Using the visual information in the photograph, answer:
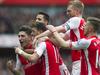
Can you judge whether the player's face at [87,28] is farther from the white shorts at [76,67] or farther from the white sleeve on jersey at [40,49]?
the white shorts at [76,67]

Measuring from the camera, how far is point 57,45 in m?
15.2

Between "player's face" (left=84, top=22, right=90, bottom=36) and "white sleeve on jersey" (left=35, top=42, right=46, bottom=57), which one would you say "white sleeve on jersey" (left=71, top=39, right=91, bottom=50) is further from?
"white sleeve on jersey" (left=35, top=42, right=46, bottom=57)

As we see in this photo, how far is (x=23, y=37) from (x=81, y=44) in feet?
4.35

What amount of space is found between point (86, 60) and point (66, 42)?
0.53m

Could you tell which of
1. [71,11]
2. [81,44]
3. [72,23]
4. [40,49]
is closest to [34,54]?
[40,49]

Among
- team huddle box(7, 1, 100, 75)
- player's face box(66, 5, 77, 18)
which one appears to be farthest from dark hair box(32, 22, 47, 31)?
player's face box(66, 5, 77, 18)

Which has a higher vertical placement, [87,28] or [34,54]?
[87,28]

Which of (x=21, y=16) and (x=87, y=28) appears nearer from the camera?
(x=87, y=28)

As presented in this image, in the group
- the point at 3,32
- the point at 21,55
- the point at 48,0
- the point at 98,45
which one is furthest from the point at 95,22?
the point at 48,0

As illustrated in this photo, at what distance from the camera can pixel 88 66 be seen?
14648 mm

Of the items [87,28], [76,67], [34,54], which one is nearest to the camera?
[87,28]

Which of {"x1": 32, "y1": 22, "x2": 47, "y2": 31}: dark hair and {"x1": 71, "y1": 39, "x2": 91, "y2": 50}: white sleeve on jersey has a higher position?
{"x1": 32, "y1": 22, "x2": 47, "y2": 31}: dark hair

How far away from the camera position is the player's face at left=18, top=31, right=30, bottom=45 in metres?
15.2

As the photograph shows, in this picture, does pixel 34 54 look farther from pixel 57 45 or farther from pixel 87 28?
pixel 87 28
